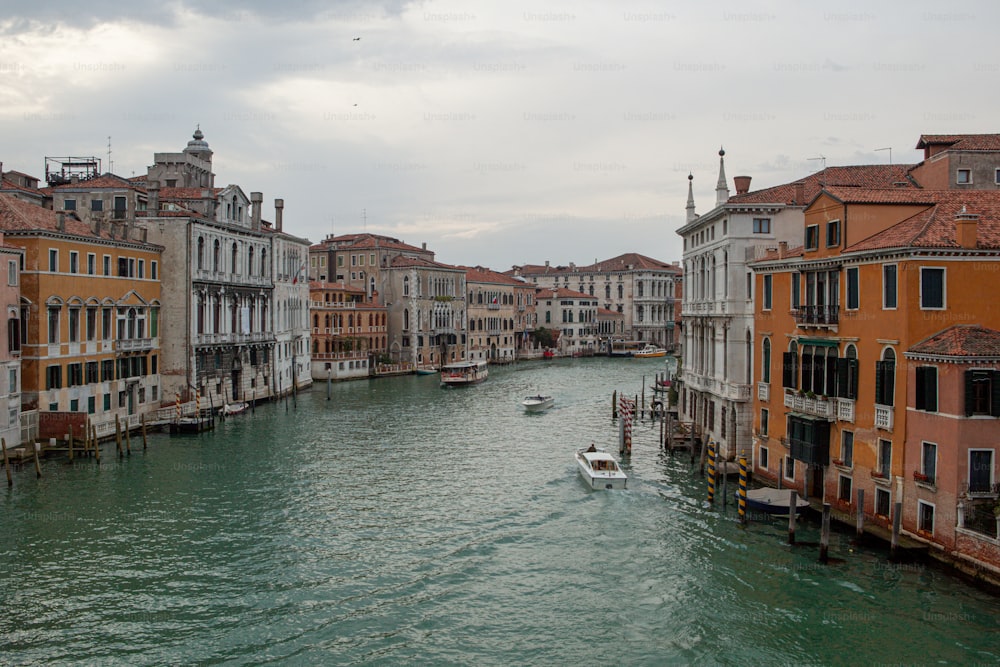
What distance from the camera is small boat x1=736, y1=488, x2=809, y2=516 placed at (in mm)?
18719

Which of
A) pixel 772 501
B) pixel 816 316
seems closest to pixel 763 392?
pixel 816 316

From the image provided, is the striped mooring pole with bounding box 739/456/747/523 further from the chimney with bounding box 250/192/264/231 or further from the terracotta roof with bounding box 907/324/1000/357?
the chimney with bounding box 250/192/264/231

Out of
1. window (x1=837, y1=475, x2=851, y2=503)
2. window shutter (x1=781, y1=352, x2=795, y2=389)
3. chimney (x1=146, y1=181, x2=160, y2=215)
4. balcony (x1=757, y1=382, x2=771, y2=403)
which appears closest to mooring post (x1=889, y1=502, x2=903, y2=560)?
window (x1=837, y1=475, x2=851, y2=503)

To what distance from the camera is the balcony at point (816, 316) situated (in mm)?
18438

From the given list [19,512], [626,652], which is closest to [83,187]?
[19,512]

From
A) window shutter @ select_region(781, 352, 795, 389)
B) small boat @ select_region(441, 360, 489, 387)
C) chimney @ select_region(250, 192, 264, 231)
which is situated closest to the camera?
window shutter @ select_region(781, 352, 795, 389)

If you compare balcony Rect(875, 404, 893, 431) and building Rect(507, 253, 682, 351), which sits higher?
building Rect(507, 253, 682, 351)

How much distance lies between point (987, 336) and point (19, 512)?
67.4ft

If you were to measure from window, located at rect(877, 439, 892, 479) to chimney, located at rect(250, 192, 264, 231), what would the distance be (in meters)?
34.6

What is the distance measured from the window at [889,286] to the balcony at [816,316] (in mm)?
1878

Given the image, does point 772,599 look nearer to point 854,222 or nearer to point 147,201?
point 854,222

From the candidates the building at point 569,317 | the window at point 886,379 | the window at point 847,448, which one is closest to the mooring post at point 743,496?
the window at point 847,448

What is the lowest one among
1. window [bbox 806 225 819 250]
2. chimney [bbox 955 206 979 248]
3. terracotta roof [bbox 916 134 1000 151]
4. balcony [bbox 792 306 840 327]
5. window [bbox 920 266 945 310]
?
balcony [bbox 792 306 840 327]

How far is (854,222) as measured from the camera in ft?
59.6
